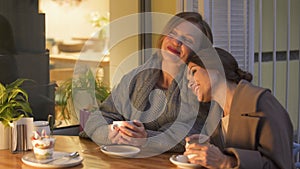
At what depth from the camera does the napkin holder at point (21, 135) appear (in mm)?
2477

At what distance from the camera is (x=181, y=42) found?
255cm

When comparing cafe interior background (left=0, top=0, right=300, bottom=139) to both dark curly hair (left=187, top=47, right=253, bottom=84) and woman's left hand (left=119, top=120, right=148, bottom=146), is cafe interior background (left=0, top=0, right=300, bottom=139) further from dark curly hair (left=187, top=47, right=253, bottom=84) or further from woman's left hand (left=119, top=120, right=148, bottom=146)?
dark curly hair (left=187, top=47, right=253, bottom=84)

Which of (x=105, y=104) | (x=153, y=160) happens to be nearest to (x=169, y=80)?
(x=105, y=104)

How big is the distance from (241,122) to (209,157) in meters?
0.17

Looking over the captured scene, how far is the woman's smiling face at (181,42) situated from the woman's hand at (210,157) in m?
0.62

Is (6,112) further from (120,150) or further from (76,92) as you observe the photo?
(76,92)

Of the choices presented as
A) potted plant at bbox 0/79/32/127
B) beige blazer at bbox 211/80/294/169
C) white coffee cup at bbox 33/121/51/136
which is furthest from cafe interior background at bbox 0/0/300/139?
beige blazer at bbox 211/80/294/169

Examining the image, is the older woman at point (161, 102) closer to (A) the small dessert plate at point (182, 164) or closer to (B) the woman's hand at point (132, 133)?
(B) the woman's hand at point (132, 133)

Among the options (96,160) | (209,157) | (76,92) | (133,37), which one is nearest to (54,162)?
(96,160)

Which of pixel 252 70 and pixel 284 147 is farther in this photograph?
pixel 252 70

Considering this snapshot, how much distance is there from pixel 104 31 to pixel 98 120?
0.89m

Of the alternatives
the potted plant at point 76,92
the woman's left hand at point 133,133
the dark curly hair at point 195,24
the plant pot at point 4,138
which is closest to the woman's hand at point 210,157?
the woman's left hand at point 133,133

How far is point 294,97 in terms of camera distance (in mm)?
4086

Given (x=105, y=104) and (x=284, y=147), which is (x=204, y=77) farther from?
(x=105, y=104)
